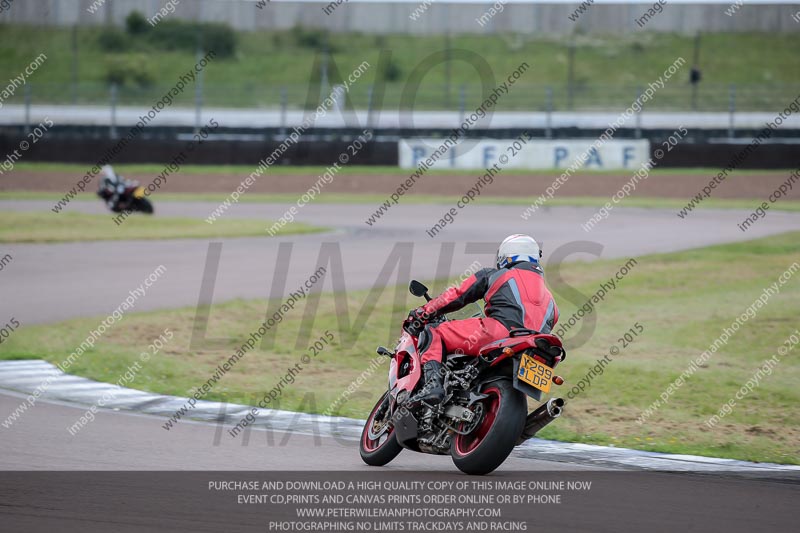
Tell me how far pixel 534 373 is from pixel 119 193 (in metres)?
20.1

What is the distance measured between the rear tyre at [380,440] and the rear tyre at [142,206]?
1879cm

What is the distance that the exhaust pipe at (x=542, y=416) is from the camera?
254 inches

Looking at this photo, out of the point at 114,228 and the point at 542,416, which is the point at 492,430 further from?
the point at 114,228

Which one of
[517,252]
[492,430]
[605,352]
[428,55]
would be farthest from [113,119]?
[428,55]

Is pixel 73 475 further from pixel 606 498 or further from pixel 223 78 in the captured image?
pixel 223 78

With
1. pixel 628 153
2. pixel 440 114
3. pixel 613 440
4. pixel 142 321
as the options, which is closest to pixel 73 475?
pixel 613 440

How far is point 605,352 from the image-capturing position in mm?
11891

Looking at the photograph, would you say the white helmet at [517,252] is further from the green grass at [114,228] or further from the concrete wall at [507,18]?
the concrete wall at [507,18]

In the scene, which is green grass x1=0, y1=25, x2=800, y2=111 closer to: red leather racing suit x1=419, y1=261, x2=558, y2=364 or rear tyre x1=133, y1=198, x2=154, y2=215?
rear tyre x1=133, y1=198, x2=154, y2=215

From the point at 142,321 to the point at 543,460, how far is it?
273 inches

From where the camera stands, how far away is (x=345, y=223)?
2441cm

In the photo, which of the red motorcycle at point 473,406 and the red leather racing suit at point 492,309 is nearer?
the red motorcycle at point 473,406

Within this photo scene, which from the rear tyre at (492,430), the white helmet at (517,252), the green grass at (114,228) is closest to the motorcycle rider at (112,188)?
the green grass at (114,228)

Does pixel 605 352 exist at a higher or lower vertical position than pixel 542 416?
lower
